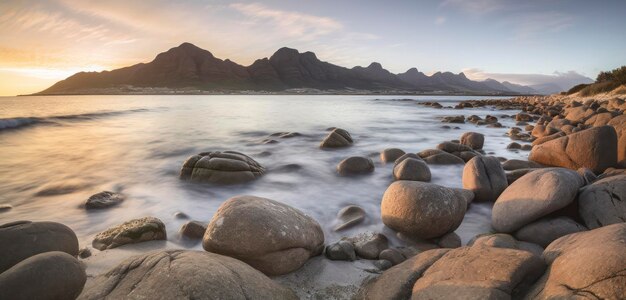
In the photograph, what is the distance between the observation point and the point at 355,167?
25.7ft

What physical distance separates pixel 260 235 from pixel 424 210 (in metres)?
1.98

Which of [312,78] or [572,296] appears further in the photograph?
[312,78]

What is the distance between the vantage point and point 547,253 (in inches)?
99.2

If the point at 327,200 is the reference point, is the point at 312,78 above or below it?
above

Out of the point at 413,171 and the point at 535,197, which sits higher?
the point at 535,197

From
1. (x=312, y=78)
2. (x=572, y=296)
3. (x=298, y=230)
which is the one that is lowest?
(x=298, y=230)

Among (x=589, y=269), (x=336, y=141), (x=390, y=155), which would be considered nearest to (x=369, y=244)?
(x=589, y=269)

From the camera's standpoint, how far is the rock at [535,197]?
12.3 feet

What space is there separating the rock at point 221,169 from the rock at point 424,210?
12.3ft

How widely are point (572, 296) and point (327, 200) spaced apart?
432 cm

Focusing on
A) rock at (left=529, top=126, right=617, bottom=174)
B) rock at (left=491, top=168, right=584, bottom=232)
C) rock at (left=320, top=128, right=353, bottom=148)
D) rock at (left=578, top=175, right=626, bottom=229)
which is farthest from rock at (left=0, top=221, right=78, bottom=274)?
rock at (left=320, top=128, right=353, bottom=148)

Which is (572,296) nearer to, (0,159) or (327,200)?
(327,200)

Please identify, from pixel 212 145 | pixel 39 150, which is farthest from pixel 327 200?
pixel 39 150

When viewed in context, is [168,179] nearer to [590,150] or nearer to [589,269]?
[589,269]
